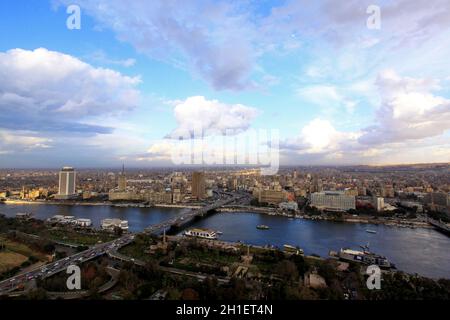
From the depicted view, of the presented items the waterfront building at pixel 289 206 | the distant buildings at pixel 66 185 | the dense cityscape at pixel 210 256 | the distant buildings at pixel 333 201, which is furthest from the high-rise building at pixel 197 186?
the distant buildings at pixel 66 185

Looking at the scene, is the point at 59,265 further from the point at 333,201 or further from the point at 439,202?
the point at 439,202

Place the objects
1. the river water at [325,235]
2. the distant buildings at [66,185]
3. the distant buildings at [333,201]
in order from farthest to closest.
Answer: the distant buildings at [66,185]
the distant buildings at [333,201]
the river water at [325,235]

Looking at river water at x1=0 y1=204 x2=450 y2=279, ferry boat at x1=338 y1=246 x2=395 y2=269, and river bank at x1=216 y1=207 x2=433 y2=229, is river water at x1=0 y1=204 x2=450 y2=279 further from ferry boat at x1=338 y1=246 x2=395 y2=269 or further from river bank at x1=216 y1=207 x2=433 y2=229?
river bank at x1=216 y1=207 x2=433 y2=229

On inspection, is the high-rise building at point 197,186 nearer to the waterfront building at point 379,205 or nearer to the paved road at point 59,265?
the paved road at point 59,265

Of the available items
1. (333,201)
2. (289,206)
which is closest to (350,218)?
(333,201)

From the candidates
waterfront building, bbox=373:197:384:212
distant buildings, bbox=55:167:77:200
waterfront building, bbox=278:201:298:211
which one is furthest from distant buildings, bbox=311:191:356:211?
distant buildings, bbox=55:167:77:200

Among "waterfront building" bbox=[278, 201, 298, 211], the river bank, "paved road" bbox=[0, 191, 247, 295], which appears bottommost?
the river bank
